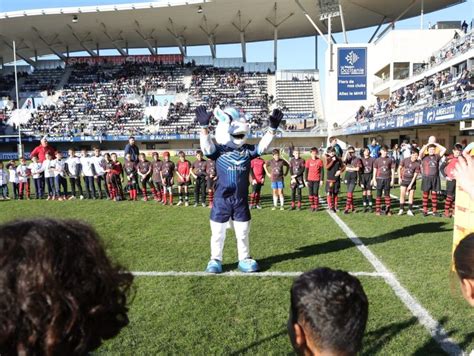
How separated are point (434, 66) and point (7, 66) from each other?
57.2 meters

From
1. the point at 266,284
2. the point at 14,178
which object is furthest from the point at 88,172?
the point at 266,284

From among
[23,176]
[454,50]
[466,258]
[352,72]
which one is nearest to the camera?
[466,258]

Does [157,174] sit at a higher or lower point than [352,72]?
lower

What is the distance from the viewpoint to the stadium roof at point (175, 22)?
4491cm

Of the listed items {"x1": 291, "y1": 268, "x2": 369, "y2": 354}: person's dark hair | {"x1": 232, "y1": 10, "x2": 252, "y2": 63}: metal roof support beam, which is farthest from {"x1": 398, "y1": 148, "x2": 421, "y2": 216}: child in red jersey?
{"x1": 232, "y1": 10, "x2": 252, "y2": 63}: metal roof support beam

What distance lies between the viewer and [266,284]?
212 inches

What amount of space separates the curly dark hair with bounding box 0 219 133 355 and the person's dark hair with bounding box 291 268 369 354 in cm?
71

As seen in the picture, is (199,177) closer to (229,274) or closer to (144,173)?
(144,173)

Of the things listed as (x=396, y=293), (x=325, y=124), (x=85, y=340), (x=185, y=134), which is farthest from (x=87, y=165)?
(x=325, y=124)

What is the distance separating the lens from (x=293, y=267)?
20.1ft

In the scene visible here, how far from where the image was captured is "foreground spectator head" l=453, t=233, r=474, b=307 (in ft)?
5.49

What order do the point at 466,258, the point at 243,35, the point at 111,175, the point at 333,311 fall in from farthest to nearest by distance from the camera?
the point at 243,35
the point at 111,175
the point at 466,258
the point at 333,311

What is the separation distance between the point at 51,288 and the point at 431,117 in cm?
2001

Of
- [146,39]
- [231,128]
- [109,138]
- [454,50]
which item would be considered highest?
[146,39]
